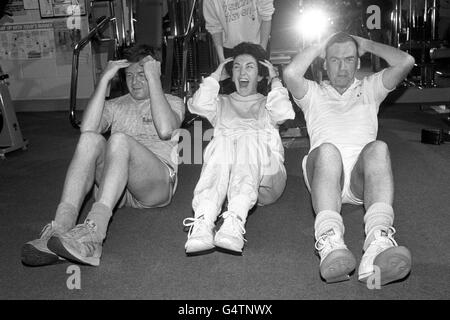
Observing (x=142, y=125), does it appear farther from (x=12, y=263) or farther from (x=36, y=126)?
(x=36, y=126)

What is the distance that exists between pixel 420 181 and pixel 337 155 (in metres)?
1.12

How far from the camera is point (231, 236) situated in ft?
6.08

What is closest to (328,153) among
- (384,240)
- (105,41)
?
(384,240)

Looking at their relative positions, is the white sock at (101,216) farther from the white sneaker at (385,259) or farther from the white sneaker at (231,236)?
the white sneaker at (385,259)

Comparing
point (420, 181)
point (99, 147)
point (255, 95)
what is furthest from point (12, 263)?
point (420, 181)

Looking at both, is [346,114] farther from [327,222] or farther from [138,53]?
[138,53]

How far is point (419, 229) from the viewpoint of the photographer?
84.3 inches

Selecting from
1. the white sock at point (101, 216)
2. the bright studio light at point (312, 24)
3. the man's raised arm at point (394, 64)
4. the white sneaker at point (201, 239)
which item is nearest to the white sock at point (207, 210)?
the white sneaker at point (201, 239)

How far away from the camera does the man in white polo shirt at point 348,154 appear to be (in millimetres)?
1629

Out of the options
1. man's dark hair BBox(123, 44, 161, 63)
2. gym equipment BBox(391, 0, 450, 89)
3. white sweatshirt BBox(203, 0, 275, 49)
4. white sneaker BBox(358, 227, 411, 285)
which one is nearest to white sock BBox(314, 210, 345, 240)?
white sneaker BBox(358, 227, 411, 285)

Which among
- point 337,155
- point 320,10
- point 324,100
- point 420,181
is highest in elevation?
point 320,10

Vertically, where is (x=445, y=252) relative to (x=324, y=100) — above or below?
below

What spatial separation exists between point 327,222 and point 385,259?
0.25 meters

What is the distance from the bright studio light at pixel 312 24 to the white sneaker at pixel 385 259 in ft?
11.2
